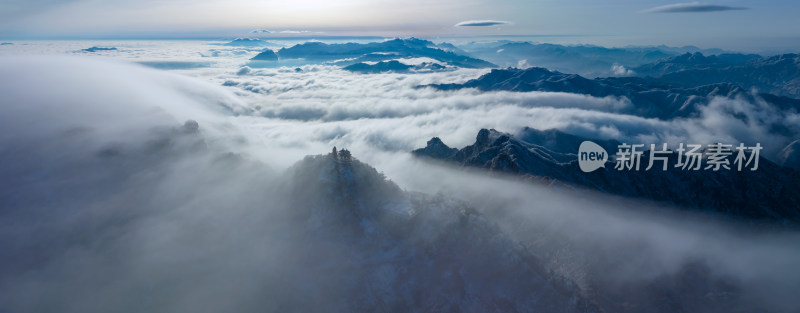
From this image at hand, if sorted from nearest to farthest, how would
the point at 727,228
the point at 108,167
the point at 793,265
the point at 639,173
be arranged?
the point at 108,167
the point at 793,265
the point at 727,228
the point at 639,173

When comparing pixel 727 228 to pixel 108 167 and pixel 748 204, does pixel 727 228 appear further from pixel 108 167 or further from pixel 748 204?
pixel 108 167

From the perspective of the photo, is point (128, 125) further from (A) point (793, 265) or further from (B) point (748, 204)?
(B) point (748, 204)

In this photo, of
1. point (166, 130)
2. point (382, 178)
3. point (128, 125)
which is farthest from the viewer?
point (128, 125)

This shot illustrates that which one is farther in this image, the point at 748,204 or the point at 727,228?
the point at 748,204

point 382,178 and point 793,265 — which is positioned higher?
point 382,178

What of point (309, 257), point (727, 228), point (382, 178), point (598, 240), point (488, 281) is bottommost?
point (727, 228)

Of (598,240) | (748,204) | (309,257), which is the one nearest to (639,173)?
(748,204)
